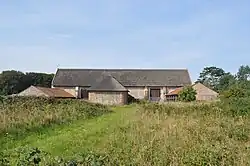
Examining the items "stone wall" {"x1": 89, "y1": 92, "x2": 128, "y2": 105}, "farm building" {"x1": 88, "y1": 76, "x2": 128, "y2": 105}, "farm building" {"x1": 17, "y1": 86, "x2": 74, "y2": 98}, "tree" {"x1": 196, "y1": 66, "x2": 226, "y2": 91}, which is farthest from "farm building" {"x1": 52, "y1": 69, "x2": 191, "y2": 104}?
"tree" {"x1": 196, "y1": 66, "x2": 226, "y2": 91}

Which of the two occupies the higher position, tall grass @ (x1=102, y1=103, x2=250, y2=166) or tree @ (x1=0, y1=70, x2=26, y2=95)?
tree @ (x1=0, y1=70, x2=26, y2=95)

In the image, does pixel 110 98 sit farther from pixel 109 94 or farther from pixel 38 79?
pixel 38 79

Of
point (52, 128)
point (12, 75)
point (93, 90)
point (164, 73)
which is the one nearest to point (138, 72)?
point (164, 73)

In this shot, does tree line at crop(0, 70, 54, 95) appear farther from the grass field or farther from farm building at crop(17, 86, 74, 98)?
the grass field

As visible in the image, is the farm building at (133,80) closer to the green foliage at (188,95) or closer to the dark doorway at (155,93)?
the dark doorway at (155,93)

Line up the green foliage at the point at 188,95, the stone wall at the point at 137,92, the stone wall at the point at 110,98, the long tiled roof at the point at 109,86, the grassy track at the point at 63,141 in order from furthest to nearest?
1. the stone wall at the point at 137,92
2. the long tiled roof at the point at 109,86
3. the stone wall at the point at 110,98
4. the green foliage at the point at 188,95
5. the grassy track at the point at 63,141

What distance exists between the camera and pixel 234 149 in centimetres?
854

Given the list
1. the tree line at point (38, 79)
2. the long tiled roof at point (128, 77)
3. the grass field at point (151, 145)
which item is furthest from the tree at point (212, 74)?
the grass field at point (151, 145)

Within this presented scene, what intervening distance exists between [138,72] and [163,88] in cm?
683

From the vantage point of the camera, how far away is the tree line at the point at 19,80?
272ft

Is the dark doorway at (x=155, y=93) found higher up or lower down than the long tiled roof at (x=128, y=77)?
lower down

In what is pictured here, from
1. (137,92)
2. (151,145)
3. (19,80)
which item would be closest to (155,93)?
(137,92)

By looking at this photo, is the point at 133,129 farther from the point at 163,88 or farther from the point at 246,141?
the point at 163,88

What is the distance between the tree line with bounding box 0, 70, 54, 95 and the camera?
82.9 metres
